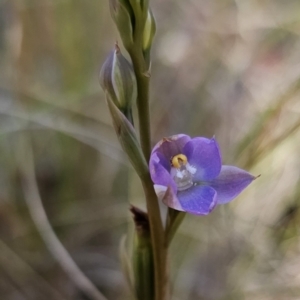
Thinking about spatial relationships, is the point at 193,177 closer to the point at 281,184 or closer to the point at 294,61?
the point at 281,184

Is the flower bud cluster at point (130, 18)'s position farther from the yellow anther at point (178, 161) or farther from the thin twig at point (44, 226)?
the thin twig at point (44, 226)

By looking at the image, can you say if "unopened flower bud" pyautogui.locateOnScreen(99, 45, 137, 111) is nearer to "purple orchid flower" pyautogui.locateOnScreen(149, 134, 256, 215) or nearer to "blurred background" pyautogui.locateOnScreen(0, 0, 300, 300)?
"purple orchid flower" pyautogui.locateOnScreen(149, 134, 256, 215)

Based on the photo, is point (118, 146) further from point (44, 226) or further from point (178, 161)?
point (178, 161)

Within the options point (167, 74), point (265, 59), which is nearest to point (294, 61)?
point (265, 59)

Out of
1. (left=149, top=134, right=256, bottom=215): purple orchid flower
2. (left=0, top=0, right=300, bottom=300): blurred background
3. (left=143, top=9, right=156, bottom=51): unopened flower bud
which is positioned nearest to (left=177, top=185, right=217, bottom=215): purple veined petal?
(left=149, top=134, right=256, bottom=215): purple orchid flower

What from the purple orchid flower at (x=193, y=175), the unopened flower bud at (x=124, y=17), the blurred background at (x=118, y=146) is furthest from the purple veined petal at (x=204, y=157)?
the blurred background at (x=118, y=146)

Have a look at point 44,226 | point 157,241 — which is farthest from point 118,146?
point 157,241
